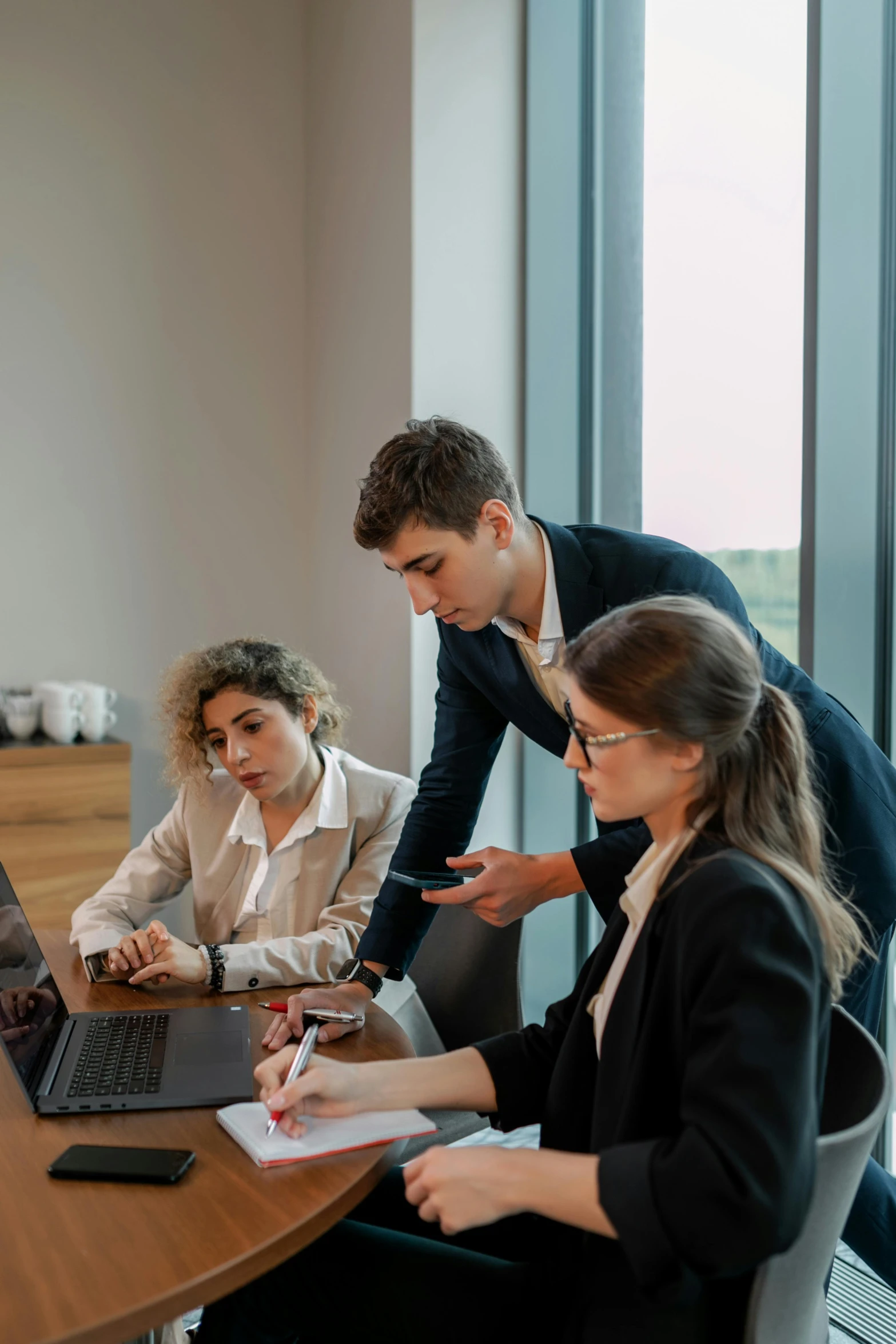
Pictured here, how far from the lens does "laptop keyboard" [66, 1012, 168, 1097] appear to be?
126cm

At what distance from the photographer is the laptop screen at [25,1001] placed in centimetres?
127

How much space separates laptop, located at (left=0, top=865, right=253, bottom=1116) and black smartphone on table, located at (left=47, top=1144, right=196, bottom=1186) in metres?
0.12

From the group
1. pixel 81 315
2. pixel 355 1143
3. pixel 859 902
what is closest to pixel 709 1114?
pixel 355 1143

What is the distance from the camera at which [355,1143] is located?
1125 millimetres

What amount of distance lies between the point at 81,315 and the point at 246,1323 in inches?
117

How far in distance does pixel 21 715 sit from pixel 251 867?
1396mm

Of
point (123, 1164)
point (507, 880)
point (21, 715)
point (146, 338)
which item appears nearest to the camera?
point (123, 1164)

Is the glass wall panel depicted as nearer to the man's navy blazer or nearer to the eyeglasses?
the man's navy blazer

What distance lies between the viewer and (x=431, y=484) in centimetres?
155

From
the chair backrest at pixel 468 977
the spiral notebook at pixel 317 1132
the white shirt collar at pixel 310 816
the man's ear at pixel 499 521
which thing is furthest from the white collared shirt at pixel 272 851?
the spiral notebook at pixel 317 1132

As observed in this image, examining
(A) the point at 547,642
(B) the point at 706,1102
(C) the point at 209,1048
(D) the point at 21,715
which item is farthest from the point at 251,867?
(D) the point at 21,715

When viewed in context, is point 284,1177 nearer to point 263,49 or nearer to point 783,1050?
point 783,1050

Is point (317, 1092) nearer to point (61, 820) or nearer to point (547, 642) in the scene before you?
point (547, 642)

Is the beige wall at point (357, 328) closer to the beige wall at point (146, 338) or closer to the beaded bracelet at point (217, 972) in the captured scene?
the beige wall at point (146, 338)
